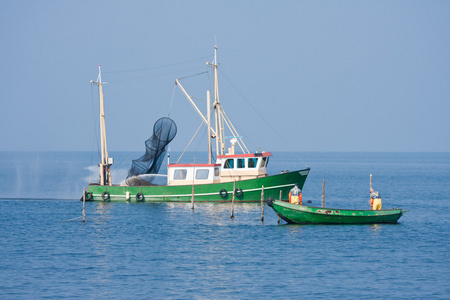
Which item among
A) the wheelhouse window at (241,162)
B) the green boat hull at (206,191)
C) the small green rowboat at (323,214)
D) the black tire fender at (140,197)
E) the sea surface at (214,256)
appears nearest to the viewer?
→ the sea surface at (214,256)

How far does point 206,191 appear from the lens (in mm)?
53000

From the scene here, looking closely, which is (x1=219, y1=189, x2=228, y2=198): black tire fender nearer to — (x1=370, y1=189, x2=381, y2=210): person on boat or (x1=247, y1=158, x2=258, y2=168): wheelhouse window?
(x1=247, y1=158, x2=258, y2=168): wheelhouse window

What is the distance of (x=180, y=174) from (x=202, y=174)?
6.64ft

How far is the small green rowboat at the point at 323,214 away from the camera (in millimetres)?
42406

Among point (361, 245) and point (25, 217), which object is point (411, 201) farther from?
point (25, 217)

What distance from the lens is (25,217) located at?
52.0m

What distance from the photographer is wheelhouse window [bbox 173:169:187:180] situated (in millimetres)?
54312

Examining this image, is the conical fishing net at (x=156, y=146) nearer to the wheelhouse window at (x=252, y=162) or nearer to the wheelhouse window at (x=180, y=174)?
the wheelhouse window at (x=180, y=174)

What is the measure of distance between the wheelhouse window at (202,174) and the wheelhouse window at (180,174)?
113cm

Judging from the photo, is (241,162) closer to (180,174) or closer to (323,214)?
(180,174)

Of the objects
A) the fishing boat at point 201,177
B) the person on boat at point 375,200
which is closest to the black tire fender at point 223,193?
the fishing boat at point 201,177

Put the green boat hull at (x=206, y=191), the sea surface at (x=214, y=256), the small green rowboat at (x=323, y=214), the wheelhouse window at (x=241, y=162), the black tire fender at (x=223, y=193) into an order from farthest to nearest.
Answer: the wheelhouse window at (x=241, y=162), the black tire fender at (x=223, y=193), the green boat hull at (x=206, y=191), the small green rowboat at (x=323, y=214), the sea surface at (x=214, y=256)

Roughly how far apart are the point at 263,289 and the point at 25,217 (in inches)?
1190

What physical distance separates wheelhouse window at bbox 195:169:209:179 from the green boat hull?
3.60 feet
